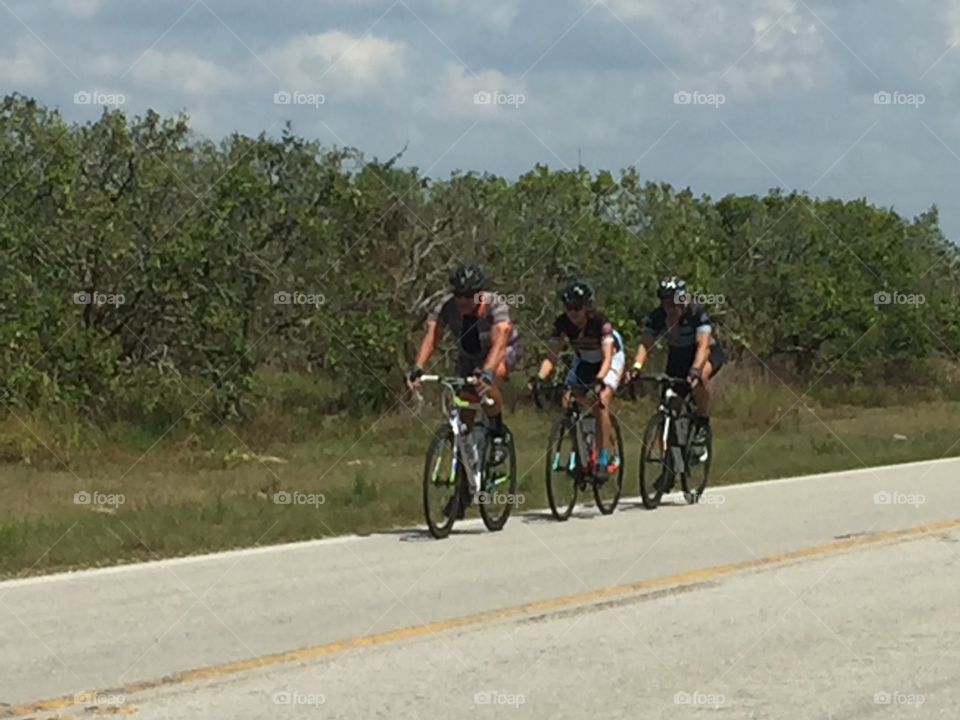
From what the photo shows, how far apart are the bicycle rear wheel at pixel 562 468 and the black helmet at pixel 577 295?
3.42 feet

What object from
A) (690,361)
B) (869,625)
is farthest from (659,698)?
(690,361)

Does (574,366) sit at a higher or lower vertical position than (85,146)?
lower

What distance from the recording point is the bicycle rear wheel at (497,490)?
1323 cm

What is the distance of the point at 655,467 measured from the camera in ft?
51.7

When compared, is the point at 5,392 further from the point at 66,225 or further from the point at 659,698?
the point at 659,698

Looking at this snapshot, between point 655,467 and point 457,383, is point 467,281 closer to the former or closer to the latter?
point 457,383

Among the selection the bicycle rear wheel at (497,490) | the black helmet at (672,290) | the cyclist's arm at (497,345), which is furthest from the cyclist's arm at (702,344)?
the cyclist's arm at (497,345)

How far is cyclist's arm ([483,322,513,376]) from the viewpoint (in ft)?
41.8

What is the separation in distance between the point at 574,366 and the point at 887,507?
329 cm

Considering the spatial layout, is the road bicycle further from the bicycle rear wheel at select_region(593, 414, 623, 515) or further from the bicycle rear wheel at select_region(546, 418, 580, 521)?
the bicycle rear wheel at select_region(593, 414, 623, 515)

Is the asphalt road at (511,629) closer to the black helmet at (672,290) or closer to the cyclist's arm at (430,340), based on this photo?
the cyclist's arm at (430,340)

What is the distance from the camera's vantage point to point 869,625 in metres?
9.22

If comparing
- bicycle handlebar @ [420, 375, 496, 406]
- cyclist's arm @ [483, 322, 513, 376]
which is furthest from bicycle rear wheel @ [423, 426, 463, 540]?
cyclist's arm @ [483, 322, 513, 376]

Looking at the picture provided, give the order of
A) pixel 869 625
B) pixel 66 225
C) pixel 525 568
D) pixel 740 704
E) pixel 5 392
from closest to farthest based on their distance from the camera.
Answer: pixel 740 704 → pixel 869 625 → pixel 525 568 → pixel 5 392 → pixel 66 225
